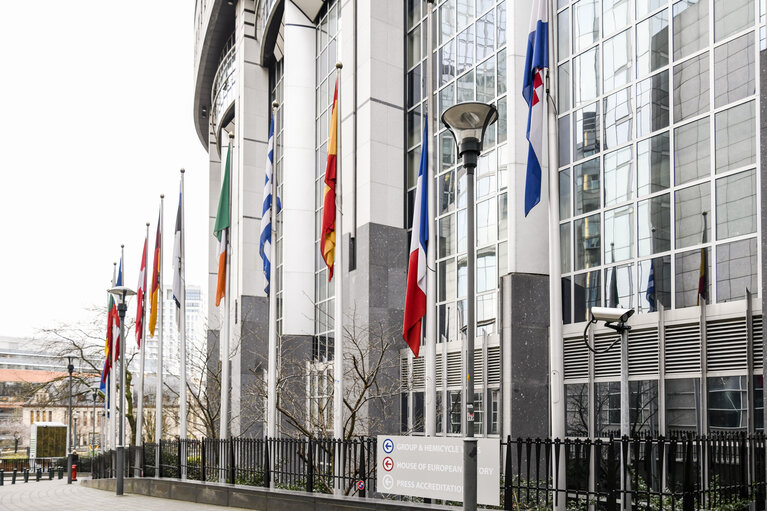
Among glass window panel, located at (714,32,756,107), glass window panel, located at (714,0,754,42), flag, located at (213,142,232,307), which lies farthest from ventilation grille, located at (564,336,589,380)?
flag, located at (213,142,232,307)

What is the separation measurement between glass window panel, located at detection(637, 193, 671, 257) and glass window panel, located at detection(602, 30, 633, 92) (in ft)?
10.7

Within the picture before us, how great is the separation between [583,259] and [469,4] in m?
10.2

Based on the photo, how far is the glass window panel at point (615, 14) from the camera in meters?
19.9

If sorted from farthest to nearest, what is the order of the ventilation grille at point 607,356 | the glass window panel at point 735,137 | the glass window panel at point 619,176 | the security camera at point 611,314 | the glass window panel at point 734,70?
the glass window panel at point 619,176 < the ventilation grille at point 607,356 < the glass window panel at point 734,70 < the glass window panel at point 735,137 < the security camera at point 611,314

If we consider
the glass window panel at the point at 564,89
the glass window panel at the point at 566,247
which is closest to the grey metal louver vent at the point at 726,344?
the glass window panel at the point at 566,247

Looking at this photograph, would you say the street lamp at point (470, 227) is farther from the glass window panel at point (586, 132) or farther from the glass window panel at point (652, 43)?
the glass window panel at point (586, 132)

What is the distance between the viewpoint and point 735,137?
1673cm

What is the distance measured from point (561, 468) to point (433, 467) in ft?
7.67

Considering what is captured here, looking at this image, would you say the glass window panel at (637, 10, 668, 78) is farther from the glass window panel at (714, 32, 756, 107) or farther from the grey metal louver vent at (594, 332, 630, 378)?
the grey metal louver vent at (594, 332, 630, 378)

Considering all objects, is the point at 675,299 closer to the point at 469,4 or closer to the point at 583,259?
the point at 583,259

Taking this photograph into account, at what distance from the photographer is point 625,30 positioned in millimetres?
19844

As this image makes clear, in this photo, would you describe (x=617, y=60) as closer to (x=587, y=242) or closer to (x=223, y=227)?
(x=587, y=242)

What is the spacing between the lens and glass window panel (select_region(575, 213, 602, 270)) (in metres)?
20.2

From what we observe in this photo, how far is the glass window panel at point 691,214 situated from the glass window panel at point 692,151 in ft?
1.00
